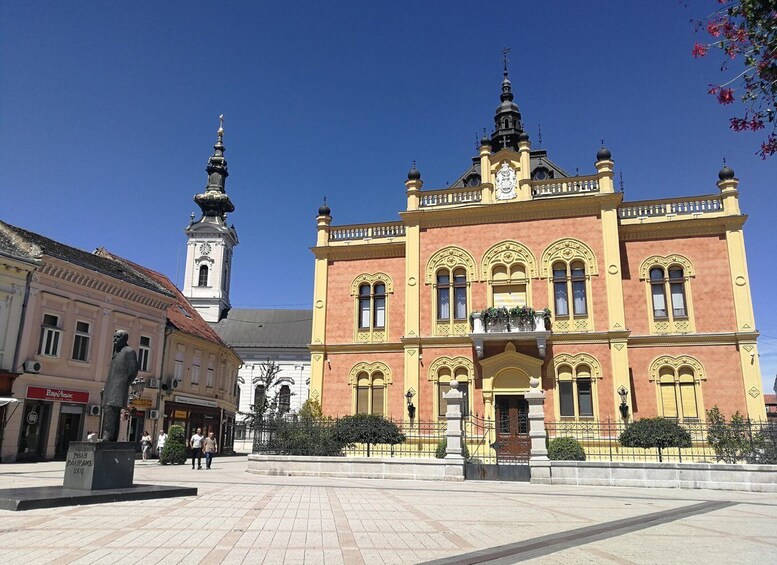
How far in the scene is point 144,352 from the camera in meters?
30.9

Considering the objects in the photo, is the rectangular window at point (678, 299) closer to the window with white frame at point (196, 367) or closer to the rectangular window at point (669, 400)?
the rectangular window at point (669, 400)

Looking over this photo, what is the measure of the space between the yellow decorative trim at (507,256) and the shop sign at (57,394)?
62.7ft

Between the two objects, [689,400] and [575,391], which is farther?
[575,391]

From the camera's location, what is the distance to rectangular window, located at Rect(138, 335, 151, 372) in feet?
101

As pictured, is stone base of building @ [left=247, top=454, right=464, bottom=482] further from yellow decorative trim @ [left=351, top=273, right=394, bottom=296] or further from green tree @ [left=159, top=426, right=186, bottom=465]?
yellow decorative trim @ [left=351, top=273, right=394, bottom=296]

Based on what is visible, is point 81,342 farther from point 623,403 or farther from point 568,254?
point 623,403

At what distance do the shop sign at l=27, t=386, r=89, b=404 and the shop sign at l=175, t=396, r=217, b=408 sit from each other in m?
7.57

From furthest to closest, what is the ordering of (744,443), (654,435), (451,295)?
(451,295) < (654,435) < (744,443)

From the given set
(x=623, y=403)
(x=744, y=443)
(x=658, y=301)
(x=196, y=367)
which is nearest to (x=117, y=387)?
(x=744, y=443)

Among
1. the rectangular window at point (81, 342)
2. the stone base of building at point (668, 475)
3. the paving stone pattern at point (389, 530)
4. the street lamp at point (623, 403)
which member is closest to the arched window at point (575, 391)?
the street lamp at point (623, 403)

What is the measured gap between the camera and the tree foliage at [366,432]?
2030 cm

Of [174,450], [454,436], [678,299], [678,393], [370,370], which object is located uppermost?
[678,299]

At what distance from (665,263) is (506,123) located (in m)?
15.3

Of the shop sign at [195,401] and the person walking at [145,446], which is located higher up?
the shop sign at [195,401]
